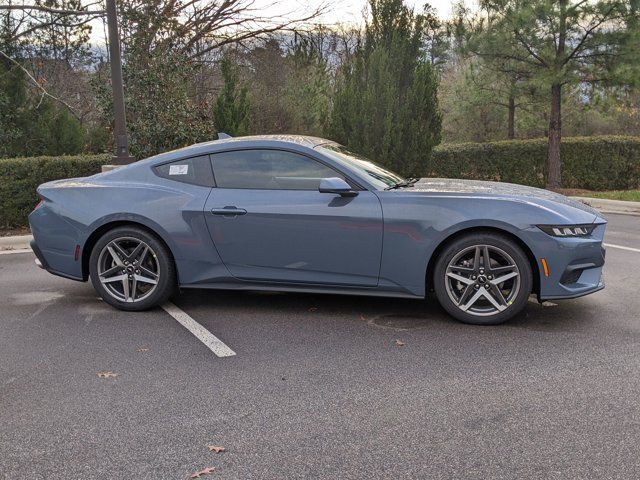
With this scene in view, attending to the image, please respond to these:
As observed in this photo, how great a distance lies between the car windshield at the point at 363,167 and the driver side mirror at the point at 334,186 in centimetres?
30

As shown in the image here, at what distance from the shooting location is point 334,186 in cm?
467

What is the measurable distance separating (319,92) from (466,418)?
17844mm

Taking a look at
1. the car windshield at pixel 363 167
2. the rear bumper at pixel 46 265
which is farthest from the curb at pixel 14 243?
the car windshield at pixel 363 167

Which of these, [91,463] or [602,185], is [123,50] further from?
[91,463]

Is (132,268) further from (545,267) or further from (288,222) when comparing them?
(545,267)

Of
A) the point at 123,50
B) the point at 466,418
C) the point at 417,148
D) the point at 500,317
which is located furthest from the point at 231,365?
the point at 123,50

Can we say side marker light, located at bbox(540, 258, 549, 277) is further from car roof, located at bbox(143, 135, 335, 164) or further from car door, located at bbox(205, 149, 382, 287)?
car roof, located at bbox(143, 135, 335, 164)

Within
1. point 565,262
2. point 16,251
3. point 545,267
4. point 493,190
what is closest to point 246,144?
point 493,190

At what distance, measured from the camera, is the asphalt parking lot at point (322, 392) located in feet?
9.27

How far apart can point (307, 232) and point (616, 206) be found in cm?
960

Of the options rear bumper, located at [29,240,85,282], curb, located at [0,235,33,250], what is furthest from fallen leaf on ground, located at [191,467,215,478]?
curb, located at [0,235,33,250]

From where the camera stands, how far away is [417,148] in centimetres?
1349

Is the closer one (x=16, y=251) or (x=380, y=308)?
(x=380, y=308)

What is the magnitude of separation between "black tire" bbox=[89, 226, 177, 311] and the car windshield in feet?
5.19
